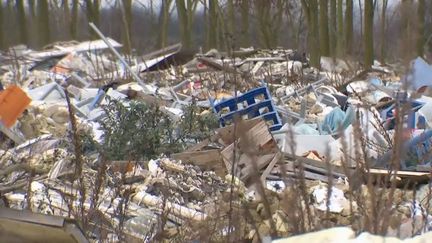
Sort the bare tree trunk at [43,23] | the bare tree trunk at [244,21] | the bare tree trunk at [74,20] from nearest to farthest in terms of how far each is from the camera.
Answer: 1. the bare tree trunk at [244,21]
2. the bare tree trunk at [43,23]
3. the bare tree trunk at [74,20]

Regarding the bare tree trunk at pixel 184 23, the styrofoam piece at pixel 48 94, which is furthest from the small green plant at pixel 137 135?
the bare tree trunk at pixel 184 23

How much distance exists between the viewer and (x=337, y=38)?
883 inches

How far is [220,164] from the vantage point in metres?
6.01

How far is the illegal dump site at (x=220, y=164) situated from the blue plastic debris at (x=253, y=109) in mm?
14

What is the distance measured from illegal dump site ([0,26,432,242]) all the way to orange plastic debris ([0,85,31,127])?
0.04 ft

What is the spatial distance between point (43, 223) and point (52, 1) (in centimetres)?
2365

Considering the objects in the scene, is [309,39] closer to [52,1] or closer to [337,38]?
[337,38]

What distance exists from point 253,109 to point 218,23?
15497mm

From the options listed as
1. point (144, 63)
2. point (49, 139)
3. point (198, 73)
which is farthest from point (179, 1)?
point (49, 139)

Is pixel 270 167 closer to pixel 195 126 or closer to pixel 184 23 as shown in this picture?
pixel 195 126

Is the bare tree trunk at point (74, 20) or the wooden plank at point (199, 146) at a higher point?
the bare tree trunk at point (74, 20)

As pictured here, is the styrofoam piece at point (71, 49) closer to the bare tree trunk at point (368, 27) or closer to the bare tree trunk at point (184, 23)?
the bare tree trunk at point (184, 23)

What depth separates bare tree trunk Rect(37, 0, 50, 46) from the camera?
23.2 metres

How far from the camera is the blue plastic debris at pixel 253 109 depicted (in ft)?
24.0
